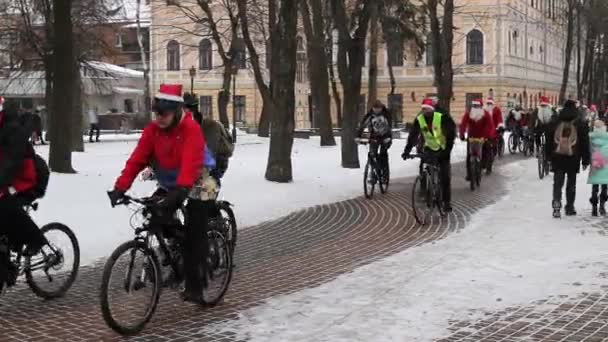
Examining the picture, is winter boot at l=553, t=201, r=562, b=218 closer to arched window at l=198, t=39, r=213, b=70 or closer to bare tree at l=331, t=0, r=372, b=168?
bare tree at l=331, t=0, r=372, b=168

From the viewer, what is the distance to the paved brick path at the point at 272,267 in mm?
6621

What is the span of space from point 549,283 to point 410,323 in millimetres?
2122

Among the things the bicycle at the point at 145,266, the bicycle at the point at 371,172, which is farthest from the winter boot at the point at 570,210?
the bicycle at the point at 145,266

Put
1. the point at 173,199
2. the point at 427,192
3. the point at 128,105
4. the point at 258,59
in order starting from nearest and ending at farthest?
the point at 173,199 → the point at 427,192 → the point at 258,59 → the point at 128,105

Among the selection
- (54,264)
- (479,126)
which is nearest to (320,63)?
(479,126)

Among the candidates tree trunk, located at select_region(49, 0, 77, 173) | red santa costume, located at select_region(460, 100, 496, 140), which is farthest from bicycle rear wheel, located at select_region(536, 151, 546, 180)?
tree trunk, located at select_region(49, 0, 77, 173)

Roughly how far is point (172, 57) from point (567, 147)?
203 feet

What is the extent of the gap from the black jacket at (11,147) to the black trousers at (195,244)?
1410mm

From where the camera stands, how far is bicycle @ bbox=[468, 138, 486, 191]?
58.5 ft

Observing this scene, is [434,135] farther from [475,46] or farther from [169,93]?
[475,46]

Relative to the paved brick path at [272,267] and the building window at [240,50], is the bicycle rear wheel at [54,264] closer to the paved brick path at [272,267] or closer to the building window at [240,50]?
the paved brick path at [272,267]

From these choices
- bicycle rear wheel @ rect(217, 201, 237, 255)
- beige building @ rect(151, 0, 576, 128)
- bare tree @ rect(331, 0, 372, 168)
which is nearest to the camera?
bicycle rear wheel @ rect(217, 201, 237, 255)

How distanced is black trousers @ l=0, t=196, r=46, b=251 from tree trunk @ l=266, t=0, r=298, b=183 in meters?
10.7

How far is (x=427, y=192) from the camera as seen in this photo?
12328 millimetres
